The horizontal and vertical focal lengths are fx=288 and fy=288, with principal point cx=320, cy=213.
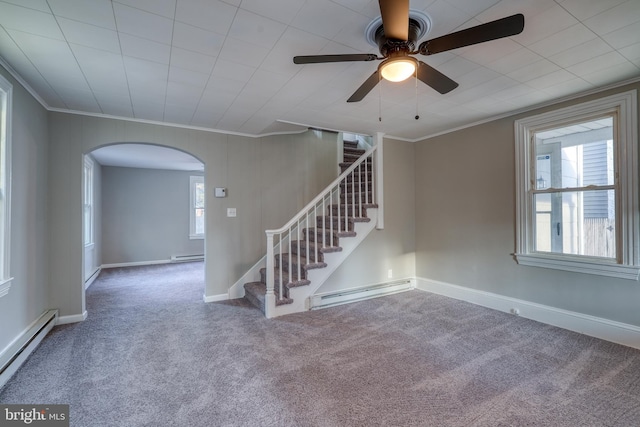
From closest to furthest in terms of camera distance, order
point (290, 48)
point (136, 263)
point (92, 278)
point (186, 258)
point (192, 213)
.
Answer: point (290, 48), point (92, 278), point (136, 263), point (186, 258), point (192, 213)

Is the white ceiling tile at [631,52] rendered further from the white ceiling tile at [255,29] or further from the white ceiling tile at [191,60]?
the white ceiling tile at [191,60]

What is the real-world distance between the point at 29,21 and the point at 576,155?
4.83 metres

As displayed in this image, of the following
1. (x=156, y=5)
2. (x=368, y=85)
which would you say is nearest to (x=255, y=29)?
(x=156, y=5)

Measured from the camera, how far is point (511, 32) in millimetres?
1461

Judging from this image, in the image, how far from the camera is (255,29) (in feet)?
6.23

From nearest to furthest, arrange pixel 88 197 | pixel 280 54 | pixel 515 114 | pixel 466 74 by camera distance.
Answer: pixel 280 54 < pixel 466 74 < pixel 515 114 < pixel 88 197

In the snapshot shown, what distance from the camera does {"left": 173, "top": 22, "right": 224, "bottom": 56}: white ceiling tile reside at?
1.89m

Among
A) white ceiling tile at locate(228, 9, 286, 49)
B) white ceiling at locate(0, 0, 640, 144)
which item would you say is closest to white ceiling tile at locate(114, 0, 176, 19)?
white ceiling at locate(0, 0, 640, 144)

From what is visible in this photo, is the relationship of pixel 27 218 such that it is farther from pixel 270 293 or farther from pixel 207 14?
pixel 207 14

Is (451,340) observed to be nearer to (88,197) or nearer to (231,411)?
(231,411)

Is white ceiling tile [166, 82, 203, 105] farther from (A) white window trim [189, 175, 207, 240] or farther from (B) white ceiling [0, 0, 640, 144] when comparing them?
(A) white window trim [189, 175, 207, 240]

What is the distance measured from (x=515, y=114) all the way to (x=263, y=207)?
3.60 m

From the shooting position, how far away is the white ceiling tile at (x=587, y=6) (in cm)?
168

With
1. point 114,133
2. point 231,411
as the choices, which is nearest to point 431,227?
point 231,411
